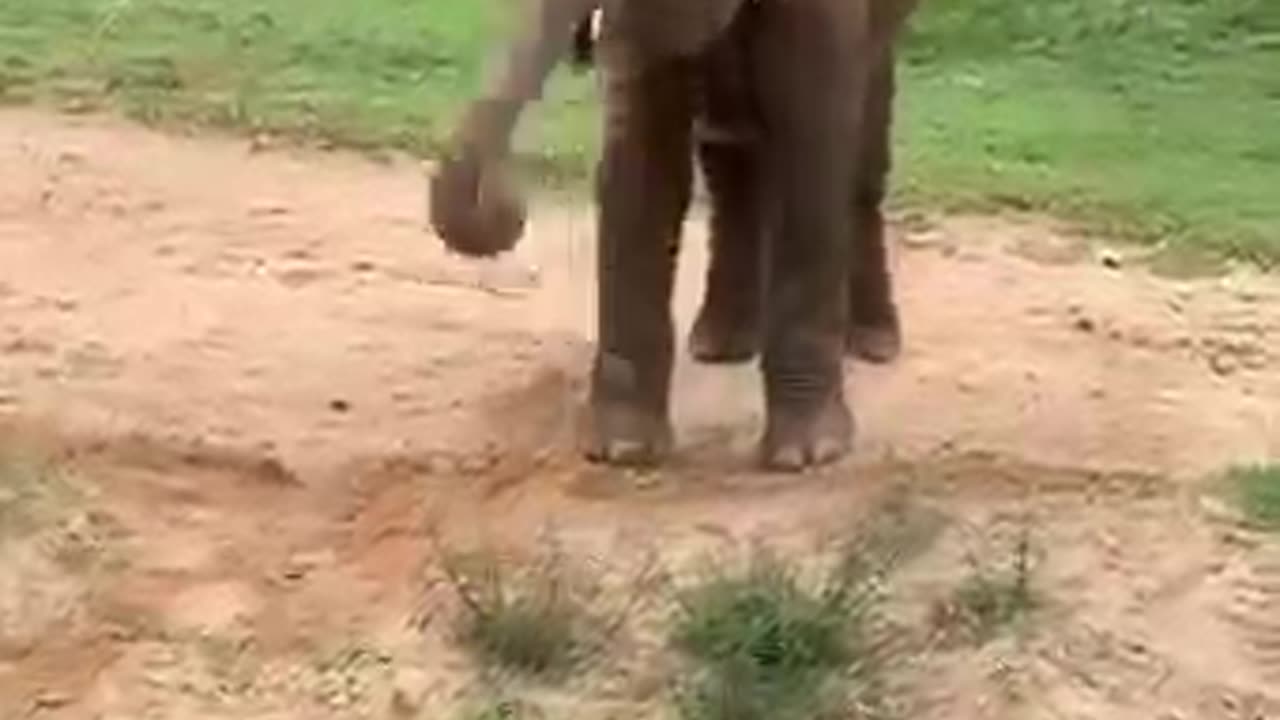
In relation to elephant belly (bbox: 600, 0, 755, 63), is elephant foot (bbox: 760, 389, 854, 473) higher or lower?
lower

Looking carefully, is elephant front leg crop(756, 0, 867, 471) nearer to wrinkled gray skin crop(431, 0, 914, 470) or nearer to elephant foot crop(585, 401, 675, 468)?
wrinkled gray skin crop(431, 0, 914, 470)

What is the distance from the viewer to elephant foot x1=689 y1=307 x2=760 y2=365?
6.34m

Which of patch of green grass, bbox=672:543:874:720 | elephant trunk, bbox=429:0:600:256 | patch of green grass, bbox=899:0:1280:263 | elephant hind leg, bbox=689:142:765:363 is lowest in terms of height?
patch of green grass, bbox=899:0:1280:263

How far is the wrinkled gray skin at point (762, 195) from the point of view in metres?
5.62

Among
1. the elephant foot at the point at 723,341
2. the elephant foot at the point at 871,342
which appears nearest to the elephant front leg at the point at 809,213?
the elephant foot at the point at 723,341

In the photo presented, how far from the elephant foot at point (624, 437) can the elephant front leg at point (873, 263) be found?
26.9 inches

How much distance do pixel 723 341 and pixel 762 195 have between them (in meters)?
0.41

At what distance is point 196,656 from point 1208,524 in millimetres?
1522

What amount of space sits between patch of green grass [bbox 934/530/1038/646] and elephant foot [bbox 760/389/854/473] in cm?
54

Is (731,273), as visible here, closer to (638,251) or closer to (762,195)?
(762,195)

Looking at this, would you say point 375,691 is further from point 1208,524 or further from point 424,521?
point 1208,524

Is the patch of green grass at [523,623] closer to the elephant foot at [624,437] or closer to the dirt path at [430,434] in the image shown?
→ the dirt path at [430,434]

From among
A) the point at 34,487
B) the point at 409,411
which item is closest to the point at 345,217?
the point at 409,411

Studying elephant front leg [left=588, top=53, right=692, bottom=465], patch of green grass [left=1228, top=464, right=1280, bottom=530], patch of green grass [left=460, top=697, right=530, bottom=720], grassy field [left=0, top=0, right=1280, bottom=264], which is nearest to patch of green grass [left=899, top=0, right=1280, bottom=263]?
grassy field [left=0, top=0, right=1280, bottom=264]
